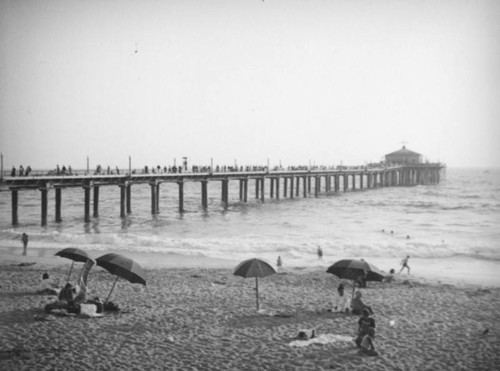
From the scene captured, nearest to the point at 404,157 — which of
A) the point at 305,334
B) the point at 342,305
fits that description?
the point at 342,305

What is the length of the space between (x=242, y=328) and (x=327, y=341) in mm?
1791

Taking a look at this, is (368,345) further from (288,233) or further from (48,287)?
(288,233)

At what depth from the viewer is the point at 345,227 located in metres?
29.8

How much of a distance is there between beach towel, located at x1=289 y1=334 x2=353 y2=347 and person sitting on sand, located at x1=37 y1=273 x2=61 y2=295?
6.73 meters

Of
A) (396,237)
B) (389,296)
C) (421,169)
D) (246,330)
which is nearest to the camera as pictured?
(246,330)

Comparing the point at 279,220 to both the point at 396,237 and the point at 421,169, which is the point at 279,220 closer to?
the point at 396,237

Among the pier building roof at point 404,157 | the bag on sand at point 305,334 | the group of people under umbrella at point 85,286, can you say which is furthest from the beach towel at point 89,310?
the pier building roof at point 404,157

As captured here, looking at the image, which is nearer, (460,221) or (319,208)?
(460,221)

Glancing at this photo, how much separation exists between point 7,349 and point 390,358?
6.50 m

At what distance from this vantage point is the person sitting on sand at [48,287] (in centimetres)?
1114

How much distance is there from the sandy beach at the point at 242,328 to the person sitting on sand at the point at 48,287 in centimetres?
27

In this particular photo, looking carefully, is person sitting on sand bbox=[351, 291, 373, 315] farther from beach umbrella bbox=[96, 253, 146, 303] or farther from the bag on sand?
beach umbrella bbox=[96, 253, 146, 303]

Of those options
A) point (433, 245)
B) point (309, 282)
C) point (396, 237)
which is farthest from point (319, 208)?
point (309, 282)

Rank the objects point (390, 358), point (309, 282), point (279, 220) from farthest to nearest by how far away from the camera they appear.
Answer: point (279, 220) < point (309, 282) < point (390, 358)
